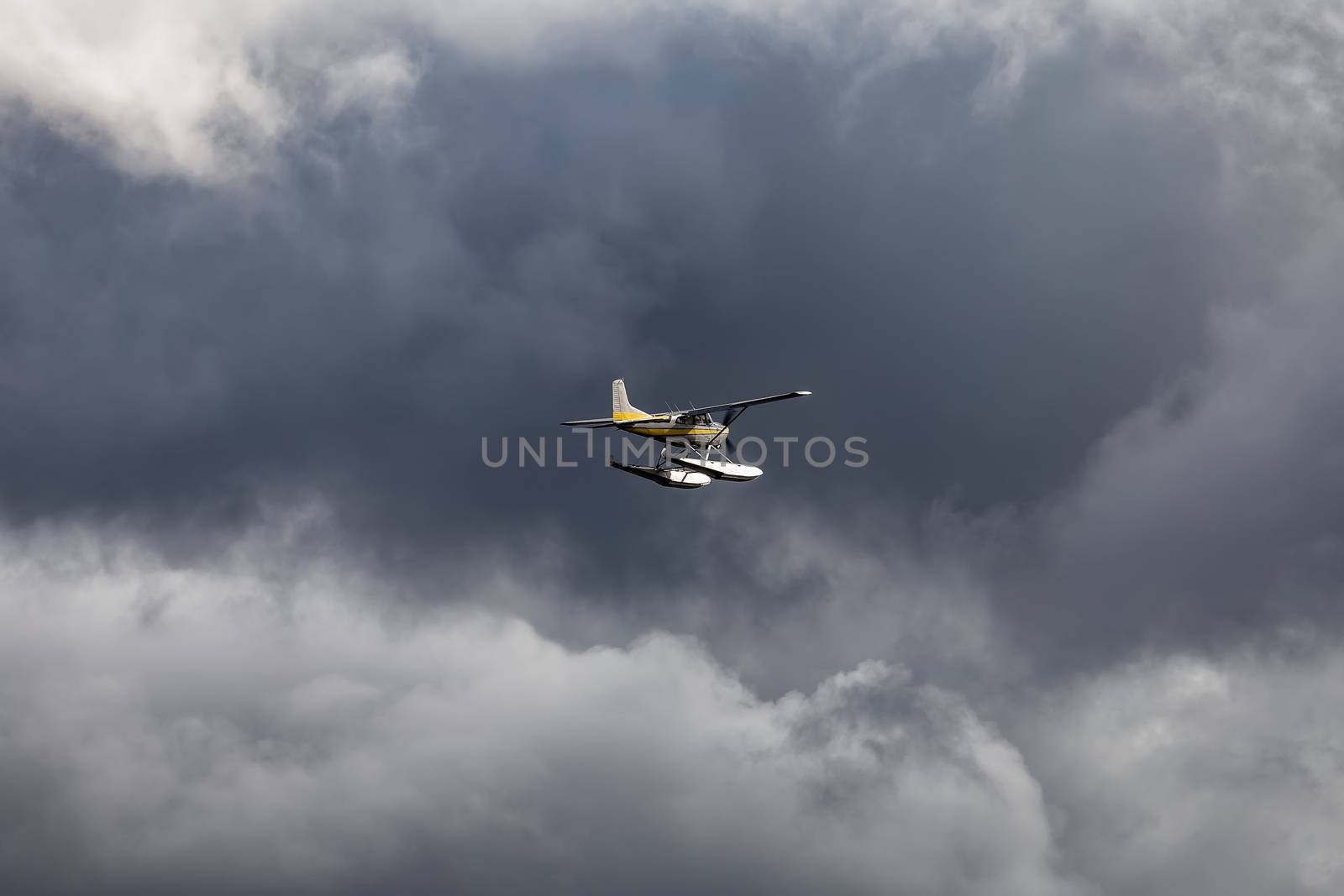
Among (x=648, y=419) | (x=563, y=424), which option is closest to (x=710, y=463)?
(x=648, y=419)

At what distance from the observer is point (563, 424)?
138m

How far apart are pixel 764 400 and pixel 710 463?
11.6 metres

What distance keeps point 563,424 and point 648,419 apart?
56.4ft

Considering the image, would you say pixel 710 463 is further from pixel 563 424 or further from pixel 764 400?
pixel 563 424

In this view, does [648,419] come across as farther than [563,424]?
Yes

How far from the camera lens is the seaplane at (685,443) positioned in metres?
153

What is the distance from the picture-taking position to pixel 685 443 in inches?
6073

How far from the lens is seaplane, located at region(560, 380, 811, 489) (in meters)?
153

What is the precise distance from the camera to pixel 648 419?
153500 mm

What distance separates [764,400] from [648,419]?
1479 cm

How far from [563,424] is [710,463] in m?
21.9

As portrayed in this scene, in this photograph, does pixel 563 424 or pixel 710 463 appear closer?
pixel 563 424

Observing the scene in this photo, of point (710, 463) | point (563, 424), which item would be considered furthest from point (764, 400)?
point (563, 424)

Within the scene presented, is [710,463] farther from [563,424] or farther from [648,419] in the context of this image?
[563,424]
